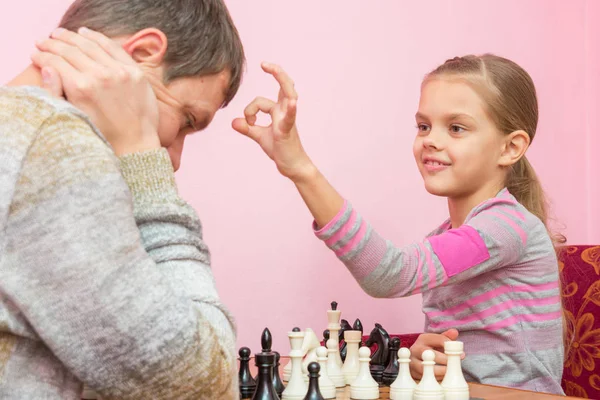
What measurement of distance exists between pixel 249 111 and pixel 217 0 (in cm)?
44

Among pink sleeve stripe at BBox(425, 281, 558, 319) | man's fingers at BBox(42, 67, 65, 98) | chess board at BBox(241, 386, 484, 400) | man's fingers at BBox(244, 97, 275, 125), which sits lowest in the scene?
chess board at BBox(241, 386, 484, 400)

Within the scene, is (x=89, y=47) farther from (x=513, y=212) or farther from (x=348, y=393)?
(x=513, y=212)

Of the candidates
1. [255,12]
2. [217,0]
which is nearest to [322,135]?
[255,12]

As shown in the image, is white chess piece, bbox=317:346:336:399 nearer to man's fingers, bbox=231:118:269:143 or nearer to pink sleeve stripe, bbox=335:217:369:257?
pink sleeve stripe, bbox=335:217:369:257

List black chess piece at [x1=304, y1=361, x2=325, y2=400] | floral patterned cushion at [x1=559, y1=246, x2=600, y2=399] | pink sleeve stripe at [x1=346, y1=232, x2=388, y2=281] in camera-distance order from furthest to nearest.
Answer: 1. floral patterned cushion at [x1=559, y1=246, x2=600, y2=399]
2. pink sleeve stripe at [x1=346, y1=232, x2=388, y2=281]
3. black chess piece at [x1=304, y1=361, x2=325, y2=400]

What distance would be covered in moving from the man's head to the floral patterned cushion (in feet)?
4.12

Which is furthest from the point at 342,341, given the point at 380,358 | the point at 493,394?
the point at 493,394

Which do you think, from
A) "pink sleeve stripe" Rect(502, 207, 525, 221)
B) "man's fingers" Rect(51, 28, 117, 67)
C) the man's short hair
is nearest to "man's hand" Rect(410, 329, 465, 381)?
"pink sleeve stripe" Rect(502, 207, 525, 221)

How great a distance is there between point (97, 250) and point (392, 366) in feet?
2.69

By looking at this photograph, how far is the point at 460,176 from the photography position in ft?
5.59

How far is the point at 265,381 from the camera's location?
1109mm

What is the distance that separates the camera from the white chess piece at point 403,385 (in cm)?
122

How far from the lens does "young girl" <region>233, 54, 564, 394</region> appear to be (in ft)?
4.68

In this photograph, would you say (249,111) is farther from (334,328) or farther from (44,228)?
(44,228)
